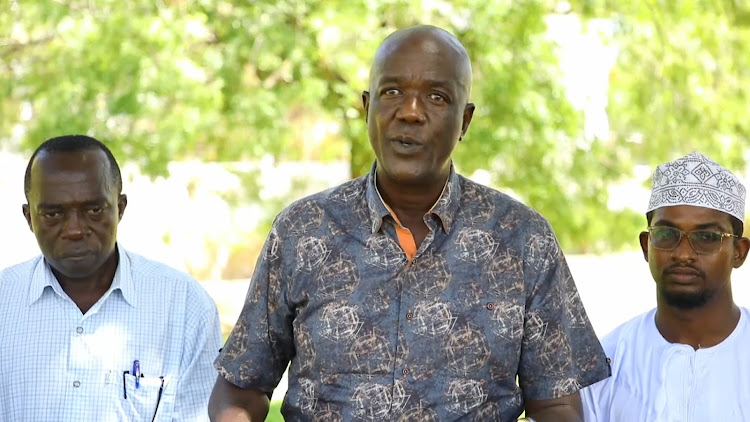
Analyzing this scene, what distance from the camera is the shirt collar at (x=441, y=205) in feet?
11.1

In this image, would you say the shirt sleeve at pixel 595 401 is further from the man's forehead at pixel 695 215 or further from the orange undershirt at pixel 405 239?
the orange undershirt at pixel 405 239

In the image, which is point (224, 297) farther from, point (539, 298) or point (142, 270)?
point (539, 298)

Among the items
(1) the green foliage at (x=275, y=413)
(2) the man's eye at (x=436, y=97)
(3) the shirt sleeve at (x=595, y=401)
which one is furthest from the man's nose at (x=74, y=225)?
(1) the green foliage at (x=275, y=413)

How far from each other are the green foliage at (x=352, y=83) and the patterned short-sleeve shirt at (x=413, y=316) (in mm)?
5379

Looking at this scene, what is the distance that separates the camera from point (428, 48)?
331cm

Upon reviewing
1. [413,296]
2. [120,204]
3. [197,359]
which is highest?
[120,204]

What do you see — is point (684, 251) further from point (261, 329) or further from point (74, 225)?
point (74, 225)

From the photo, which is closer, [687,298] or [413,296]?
[413,296]

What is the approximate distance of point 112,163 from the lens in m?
4.30

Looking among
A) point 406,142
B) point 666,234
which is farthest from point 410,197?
point 666,234

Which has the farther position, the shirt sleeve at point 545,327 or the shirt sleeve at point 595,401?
the shirt sleeve at point 595,401

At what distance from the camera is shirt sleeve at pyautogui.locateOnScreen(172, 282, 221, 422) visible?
4.20 m

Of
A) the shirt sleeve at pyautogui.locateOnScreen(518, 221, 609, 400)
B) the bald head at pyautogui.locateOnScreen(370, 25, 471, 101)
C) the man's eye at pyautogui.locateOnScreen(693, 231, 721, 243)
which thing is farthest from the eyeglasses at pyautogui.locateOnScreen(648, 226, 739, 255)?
the bald head at pyautogui.locateOnScreen(370, 25, 471, 101)

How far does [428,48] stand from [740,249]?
146 cm
